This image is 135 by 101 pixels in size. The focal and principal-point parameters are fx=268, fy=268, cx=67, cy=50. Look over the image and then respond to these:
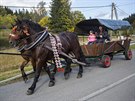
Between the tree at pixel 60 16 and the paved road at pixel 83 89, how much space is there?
153 feet

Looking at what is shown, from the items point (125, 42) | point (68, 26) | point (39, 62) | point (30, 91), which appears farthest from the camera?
point (68, 26)

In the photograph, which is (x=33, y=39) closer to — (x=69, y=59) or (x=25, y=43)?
(x=25, y=43)

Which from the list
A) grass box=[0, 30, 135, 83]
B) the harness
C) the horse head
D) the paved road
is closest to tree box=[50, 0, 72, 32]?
grass box=[0, 30, 135, 83]

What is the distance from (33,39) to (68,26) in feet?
162

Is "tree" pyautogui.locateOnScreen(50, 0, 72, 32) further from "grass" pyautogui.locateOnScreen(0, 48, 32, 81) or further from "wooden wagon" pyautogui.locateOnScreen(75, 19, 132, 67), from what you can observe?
"wooden wagon" pyautogui.locateOnScreen(75, 19, 132, 67)

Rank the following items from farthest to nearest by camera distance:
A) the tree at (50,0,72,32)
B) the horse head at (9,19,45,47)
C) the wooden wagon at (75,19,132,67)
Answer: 1. the tree at (50,0,72,32)
2. the wooden wagon at (75,19,132,67)
3. the horse head at (9,19,45,47)

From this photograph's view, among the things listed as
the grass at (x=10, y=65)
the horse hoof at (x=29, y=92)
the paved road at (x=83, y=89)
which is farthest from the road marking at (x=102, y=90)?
the grass at (x=10, y=65)

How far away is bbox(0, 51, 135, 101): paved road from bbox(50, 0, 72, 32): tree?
46.6 metres

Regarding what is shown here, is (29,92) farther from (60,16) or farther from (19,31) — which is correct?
(60,16)

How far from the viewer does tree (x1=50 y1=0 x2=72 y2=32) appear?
56.6 meters

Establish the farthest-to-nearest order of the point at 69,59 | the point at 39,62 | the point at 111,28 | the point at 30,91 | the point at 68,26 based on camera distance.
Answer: the point at 68,26 → the point at 111,28 → the point at 69,59 → the point at 39,62 → the point at 30,91

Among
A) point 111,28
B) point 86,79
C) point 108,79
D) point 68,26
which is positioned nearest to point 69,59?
point 86,79

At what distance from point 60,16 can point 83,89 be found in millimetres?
51276

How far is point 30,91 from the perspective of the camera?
7.15 meters
